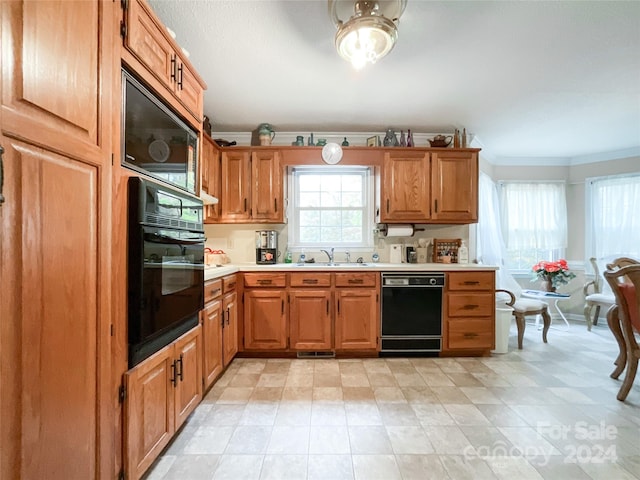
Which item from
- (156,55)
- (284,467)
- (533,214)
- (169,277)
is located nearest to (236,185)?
(156,55)

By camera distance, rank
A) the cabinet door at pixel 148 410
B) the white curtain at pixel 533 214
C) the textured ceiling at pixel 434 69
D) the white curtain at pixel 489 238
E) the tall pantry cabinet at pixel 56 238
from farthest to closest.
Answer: the white curtain at pixel 533 214 < the white curtain at pixel 489 238 < the textured ceiling at pixel 434 69 < the cabinet door at pixel 148 410 < the tall pantry cabinet at pixel 56 238

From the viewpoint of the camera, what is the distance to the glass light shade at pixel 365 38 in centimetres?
154

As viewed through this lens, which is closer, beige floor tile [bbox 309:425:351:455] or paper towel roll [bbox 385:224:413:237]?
beige floor tile [bbox 309:425:351:455]

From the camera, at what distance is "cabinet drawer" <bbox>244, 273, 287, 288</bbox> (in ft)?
9.05

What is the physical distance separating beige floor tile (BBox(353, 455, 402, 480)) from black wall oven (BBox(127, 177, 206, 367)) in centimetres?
119

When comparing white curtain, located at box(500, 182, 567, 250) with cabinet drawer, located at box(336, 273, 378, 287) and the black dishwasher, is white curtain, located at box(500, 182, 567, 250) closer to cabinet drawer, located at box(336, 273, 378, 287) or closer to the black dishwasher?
the black dishwasher

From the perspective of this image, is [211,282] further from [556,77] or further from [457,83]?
[556,77]

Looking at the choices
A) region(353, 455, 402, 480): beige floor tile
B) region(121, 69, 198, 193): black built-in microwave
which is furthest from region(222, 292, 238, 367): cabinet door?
region(353, 455, 402, 480): beige floor tile

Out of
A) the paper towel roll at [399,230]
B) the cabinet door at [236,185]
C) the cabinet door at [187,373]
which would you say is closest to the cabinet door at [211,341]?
the cabinet door at [187,373]

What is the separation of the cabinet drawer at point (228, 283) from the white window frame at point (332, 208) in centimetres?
96

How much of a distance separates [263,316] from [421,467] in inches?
70.0

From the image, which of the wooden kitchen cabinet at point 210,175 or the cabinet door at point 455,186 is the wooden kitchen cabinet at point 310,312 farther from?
the cabinet door at point 455,186

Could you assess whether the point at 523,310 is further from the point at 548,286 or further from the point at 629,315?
the point at 548,286

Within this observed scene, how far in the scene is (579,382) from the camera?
229cm
